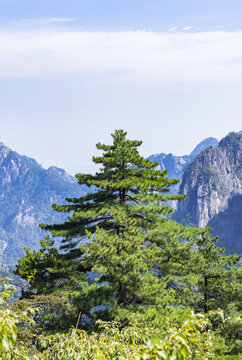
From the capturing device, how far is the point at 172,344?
4.83 m

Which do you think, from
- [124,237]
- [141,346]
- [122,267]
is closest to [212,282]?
[124,237]

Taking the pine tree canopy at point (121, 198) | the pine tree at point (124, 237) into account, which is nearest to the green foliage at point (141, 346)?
the pine tree at point (124, 237)

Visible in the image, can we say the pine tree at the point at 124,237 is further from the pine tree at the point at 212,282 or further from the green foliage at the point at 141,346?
the green foliage at the point at 141,346

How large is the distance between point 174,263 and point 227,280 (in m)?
6.62

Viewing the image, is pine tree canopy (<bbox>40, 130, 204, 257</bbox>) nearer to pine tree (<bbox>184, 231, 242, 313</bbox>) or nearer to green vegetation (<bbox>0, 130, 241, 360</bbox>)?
green vegetation (<bbox>0, 130, 241, 360</bbox>)

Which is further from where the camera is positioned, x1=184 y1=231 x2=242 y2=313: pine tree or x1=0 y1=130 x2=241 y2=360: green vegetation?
x1=184 y1=231 x2=242 y2=313: pine tree

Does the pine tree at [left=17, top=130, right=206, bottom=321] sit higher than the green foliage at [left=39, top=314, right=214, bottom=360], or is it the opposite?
the pine tree at [left=17, top=130, right=206, bottom=321]

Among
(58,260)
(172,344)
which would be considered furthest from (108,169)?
(172,344)

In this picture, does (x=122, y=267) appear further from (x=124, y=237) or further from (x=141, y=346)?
Answer: (x=141, y=346)

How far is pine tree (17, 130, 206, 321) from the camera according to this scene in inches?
726

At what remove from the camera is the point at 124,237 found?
68.0ft

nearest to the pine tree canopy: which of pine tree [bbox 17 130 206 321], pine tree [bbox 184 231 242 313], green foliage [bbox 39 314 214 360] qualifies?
pine tree [bbox 17 130 206 321]

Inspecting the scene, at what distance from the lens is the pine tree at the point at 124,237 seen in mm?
18438

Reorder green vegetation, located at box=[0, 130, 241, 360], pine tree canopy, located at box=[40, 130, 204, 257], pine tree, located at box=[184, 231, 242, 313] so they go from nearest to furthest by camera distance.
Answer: green vegetation, located at box=[0, 130, 241, 360] < pine tree canopy, located at box=[40, 130, 204, 257] < pine tree, located at box=[184, 231, 242, 313]
